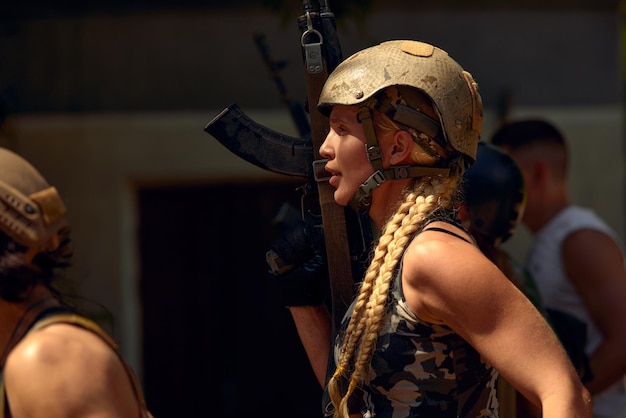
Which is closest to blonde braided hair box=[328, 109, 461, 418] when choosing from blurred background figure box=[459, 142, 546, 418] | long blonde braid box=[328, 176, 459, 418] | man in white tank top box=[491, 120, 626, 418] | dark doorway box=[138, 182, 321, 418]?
long blonde braid box=[328, 176, 459, 418]

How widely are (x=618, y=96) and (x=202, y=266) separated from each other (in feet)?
8.31

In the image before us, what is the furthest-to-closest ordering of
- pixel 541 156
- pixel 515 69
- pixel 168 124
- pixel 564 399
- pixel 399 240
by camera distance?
pixel 515 69 → pixel 168 124 → pixel 541 156 → pixel 399 240 → pixel 564 399

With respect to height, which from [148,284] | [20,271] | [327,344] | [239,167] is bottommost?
→ [148,284]

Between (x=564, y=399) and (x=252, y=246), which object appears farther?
(x=252, y=246)

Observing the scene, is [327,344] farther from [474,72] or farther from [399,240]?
[474,72]

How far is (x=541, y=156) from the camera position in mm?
4543

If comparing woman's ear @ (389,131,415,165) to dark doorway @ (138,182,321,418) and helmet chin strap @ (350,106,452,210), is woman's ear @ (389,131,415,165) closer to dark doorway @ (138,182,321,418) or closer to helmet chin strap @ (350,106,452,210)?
helmet chin strap @ (350,106,452,210)

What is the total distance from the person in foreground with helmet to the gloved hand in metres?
0.49

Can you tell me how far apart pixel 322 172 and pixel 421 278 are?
63 cm

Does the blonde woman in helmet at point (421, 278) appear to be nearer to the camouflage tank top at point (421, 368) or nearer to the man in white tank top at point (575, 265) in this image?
the camouflage tank top at point (421, 368)

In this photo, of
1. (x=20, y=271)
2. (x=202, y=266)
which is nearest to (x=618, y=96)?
(x=202, y=266)

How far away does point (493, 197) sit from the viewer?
11.5 feet

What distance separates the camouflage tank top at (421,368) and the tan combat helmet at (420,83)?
37cm

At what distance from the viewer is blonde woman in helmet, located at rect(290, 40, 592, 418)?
223 centimetres
